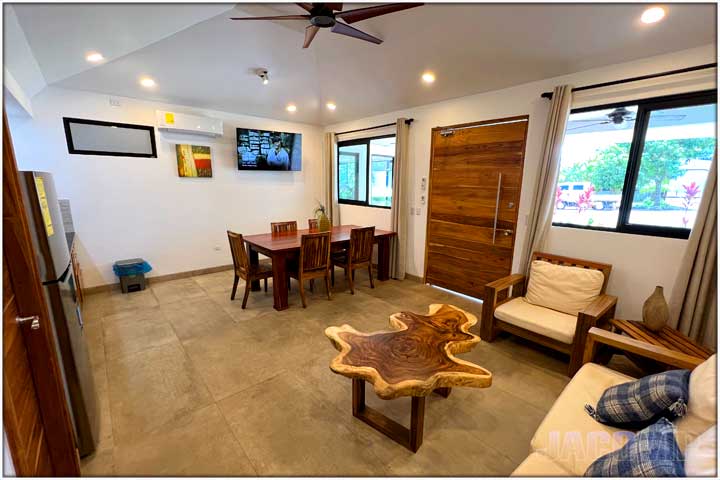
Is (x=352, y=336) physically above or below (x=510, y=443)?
above

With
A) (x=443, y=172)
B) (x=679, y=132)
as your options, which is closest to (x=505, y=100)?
(x=443, y=172)

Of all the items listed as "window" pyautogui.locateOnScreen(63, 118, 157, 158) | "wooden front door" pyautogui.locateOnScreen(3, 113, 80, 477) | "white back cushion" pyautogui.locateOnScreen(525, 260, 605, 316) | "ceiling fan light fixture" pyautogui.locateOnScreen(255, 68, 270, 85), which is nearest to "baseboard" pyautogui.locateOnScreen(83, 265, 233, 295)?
"window" pyautogui.locateOnScreen(63, 118, 157, 158)

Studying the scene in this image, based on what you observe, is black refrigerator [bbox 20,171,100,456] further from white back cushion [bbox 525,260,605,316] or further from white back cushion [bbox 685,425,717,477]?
white back cushion [bbox 525,260,605,316]

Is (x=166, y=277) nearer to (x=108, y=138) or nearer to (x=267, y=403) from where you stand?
(x=108, y=138)

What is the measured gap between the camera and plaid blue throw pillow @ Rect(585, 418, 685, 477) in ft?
2.84

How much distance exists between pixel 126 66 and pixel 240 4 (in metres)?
1.67

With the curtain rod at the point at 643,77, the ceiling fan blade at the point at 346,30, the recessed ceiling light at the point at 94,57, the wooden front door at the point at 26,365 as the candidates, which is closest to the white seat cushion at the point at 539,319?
the curtain rod at the point at 643,77

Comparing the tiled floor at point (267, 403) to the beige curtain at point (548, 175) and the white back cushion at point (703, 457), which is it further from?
the beige curtain at point (548, 175)

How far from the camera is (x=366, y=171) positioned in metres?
5.06

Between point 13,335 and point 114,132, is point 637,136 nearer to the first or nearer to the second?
point 13,335

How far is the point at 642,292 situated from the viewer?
2561 mm

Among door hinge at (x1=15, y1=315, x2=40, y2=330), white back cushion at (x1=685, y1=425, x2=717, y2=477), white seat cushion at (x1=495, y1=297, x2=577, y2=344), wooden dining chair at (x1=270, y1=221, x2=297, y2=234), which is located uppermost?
door hinge at (x1=15, y1=315, x2=40, y2=330)

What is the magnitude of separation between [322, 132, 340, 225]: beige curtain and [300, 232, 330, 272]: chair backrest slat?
2.28 meters

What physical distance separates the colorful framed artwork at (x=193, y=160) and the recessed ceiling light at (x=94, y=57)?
1434mm
